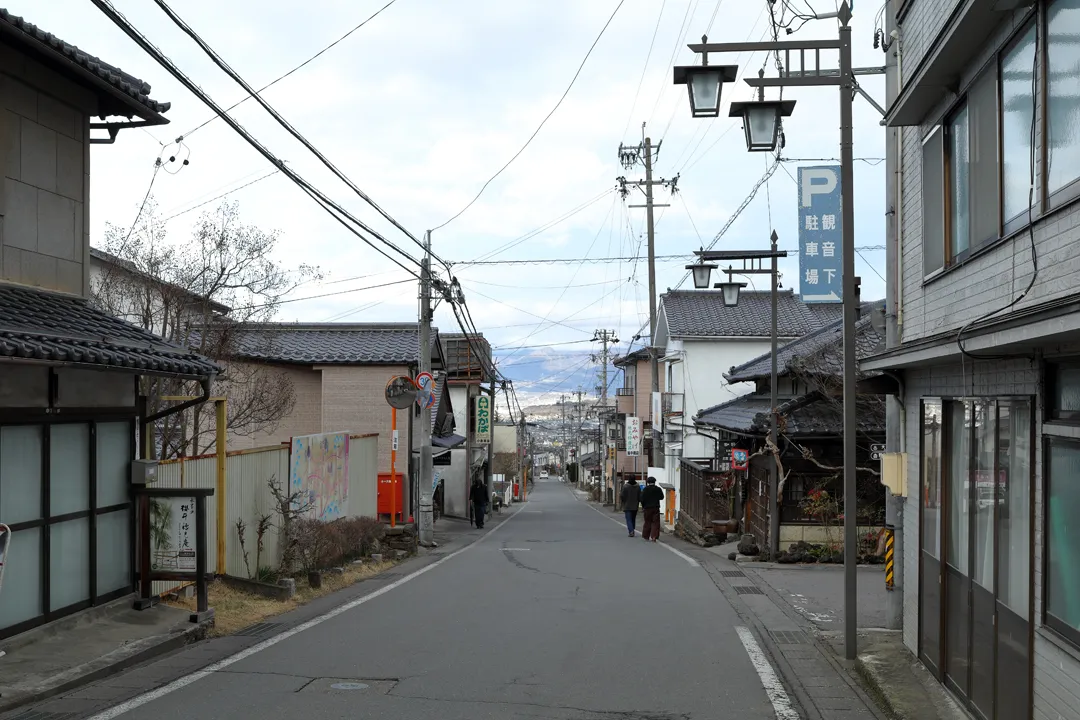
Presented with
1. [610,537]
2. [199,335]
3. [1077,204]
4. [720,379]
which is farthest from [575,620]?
[720,379]

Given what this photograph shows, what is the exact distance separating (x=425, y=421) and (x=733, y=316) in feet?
80.1

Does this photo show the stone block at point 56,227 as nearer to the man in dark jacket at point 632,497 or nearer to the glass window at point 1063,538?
the glass window at point 1063,538

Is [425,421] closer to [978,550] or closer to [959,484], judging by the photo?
[959,484]

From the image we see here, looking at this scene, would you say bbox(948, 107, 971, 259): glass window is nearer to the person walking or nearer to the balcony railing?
the person walking

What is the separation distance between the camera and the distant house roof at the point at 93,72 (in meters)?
8.94

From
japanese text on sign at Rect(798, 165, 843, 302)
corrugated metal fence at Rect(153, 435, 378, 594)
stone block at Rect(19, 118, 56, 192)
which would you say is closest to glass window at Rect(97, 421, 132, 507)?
corrugated metal fence at Rect(153, 435, 378, 594)

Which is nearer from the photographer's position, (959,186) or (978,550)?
(978,550)

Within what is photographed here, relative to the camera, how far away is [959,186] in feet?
26.8

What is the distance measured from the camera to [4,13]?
866 centimetres

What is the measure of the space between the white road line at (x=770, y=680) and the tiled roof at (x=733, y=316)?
3258 centimetres

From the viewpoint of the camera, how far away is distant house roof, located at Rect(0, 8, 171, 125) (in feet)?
29.3

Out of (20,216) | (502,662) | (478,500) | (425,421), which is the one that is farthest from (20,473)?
(478,500)

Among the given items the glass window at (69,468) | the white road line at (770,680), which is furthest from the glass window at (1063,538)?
the glass window at (69,468)

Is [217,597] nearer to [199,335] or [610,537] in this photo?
[199,335]
